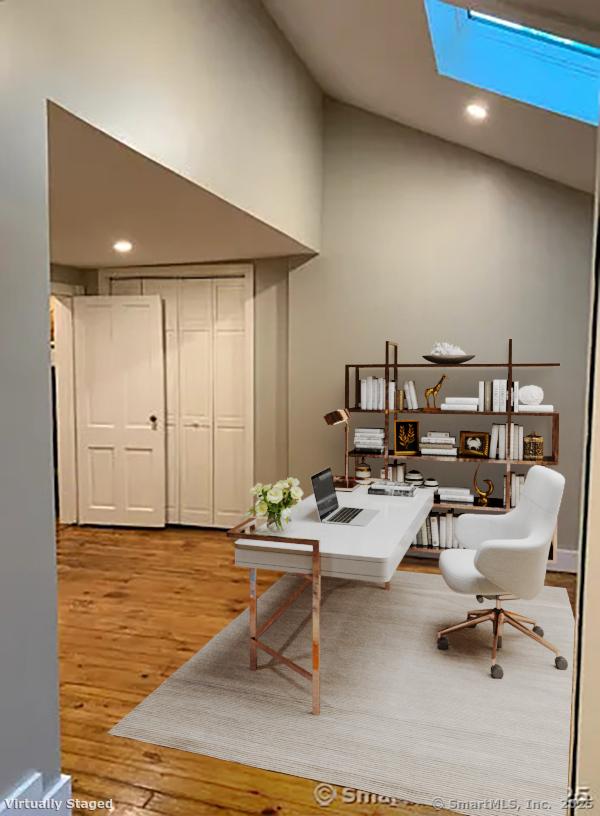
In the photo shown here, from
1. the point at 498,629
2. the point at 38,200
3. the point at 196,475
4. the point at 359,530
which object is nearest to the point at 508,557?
the point at 498,629

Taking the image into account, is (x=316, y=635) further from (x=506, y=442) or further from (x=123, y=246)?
(x=123, y=246)

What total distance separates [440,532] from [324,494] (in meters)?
1.84

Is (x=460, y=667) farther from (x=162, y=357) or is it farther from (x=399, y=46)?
(x=162, y=357)

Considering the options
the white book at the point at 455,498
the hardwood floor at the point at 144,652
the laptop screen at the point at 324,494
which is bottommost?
the hardwood floor at the point at 144,652

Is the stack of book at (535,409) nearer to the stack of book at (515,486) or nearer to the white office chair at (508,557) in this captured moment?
the stack of book at (515,486)

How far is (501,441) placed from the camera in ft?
15.5

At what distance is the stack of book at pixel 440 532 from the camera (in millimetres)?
4875

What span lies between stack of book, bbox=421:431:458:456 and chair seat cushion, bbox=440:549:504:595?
4.88 ft

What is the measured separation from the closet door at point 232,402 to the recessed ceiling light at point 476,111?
Answer: 7.55 ft

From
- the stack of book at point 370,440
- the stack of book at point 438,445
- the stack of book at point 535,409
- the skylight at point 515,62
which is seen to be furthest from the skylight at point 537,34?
the stack of book at point 370,440

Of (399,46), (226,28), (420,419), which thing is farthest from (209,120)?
(420,419)

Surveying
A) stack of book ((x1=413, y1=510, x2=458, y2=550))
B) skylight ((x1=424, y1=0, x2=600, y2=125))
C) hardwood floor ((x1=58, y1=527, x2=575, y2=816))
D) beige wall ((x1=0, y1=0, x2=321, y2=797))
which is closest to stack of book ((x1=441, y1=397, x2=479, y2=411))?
stack of book ((x1=413, y1=510, x2=458, y2=550))

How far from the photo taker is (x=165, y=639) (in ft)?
11.6

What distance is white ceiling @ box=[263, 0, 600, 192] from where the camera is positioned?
11.4 feet
